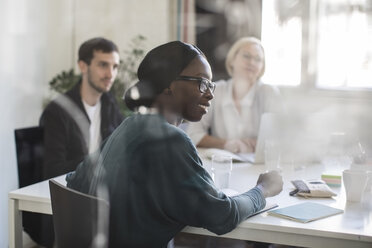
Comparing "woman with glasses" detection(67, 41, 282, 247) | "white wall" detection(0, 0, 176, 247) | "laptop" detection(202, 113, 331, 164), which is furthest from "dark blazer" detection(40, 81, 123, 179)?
"woman with glasses" detection(67, 41, 282, 247)

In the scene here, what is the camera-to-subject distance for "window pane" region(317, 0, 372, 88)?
253cm

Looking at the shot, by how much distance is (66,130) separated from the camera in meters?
2.00

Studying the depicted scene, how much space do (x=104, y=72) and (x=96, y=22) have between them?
0.74 m

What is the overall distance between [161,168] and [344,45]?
1.83 metres

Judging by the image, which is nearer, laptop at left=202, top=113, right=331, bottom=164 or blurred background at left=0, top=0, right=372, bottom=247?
laptop at left=202, top=113, right=331, bottom=164

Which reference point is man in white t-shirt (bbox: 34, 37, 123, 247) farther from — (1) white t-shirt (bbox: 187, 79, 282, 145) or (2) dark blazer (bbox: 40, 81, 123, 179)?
(1) white t-shirt (bbox: 187, 79, 282, 145)

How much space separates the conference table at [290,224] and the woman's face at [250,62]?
2.98ft

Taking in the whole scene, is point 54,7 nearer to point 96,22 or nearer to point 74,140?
point 96,22

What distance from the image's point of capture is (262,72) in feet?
7.86

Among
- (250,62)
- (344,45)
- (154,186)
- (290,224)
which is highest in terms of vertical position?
(344,45)

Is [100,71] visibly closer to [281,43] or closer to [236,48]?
[236,48]

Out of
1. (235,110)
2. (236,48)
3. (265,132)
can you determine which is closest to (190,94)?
(265,132)

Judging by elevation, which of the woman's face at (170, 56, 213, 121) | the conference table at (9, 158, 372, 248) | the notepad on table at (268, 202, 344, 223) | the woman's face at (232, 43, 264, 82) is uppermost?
the woman's face at (232, 43, 264, 82)

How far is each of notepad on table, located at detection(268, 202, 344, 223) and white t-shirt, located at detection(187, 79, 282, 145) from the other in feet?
3.08
